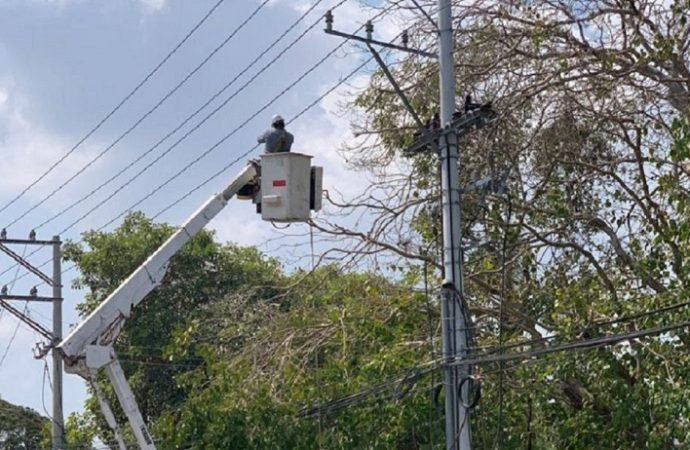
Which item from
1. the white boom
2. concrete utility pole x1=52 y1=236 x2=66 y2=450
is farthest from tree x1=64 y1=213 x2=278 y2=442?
the white boom

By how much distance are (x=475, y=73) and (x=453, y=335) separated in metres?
4.18

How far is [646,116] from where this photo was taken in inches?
670

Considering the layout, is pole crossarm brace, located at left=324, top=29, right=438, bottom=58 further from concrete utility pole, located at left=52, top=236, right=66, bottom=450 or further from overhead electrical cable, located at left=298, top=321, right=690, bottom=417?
concrete utility pole, located at left=52, top=236, right=66, bottom=450

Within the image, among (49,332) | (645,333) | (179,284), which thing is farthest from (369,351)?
(179,284)

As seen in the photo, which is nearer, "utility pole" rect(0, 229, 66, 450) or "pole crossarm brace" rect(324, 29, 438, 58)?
"pole crossarm brace" rect(324, 29, 438, 58)

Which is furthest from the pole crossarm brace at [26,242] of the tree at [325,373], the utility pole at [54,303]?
the tree at [325,373]

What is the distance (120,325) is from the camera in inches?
704

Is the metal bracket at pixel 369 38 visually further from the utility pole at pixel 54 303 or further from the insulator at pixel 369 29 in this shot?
the utility pole at pixel 54 303

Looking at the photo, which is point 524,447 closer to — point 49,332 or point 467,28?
point 467,28

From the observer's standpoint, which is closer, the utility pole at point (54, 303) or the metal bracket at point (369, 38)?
the metal bracket at point (369, 38)

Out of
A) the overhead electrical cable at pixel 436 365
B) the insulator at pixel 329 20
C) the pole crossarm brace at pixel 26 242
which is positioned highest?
the pole crossarm brace at pixel 26 242

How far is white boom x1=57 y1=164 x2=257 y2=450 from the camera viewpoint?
17531 mm

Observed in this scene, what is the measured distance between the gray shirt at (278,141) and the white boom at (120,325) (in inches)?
45.5

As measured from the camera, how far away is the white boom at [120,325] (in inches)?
690
